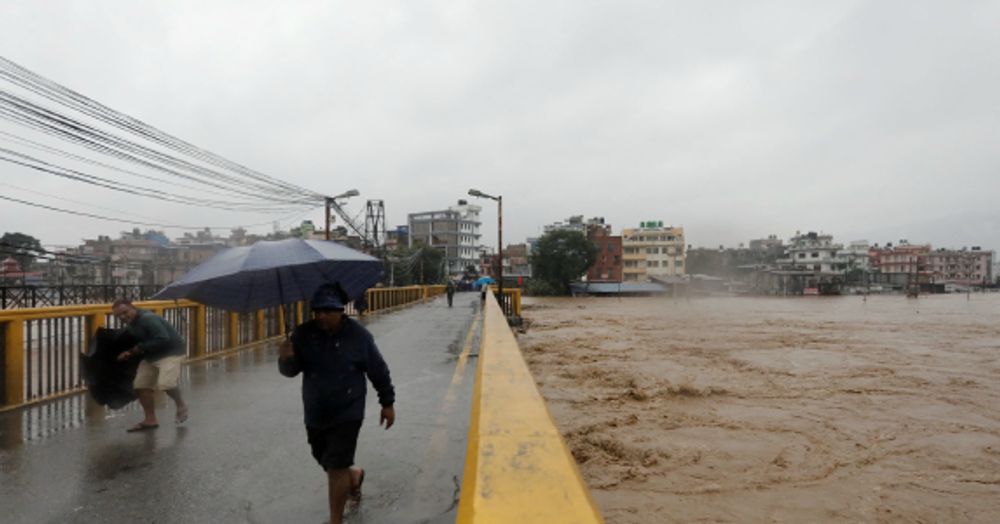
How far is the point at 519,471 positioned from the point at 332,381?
5.05ft

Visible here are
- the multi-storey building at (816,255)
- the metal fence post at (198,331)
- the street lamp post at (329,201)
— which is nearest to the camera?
the metal fence post at (198,331)

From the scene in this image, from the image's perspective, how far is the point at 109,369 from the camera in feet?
16.6

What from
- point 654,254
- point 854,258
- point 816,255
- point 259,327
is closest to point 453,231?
point 654,254

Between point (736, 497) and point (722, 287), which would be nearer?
point (736, 497)

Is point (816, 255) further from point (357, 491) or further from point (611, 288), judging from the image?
point (357, 491)

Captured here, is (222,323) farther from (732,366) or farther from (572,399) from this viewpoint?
(732,366)

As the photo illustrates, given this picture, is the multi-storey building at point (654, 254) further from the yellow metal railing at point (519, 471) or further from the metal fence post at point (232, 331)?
the yellow metal railing at point (519, 471)

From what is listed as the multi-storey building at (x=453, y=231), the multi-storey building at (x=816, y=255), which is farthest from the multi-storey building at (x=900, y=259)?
the multi-storey building at (x=453, y=231)

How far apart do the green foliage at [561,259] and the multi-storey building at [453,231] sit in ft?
98.8

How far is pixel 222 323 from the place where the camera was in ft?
33.8

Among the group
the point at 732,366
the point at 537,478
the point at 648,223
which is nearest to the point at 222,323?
the point at 537,478

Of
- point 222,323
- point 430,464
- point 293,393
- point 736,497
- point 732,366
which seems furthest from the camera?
point 732,366

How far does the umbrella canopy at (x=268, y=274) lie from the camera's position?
3.21 metres

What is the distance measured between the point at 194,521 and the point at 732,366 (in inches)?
524
